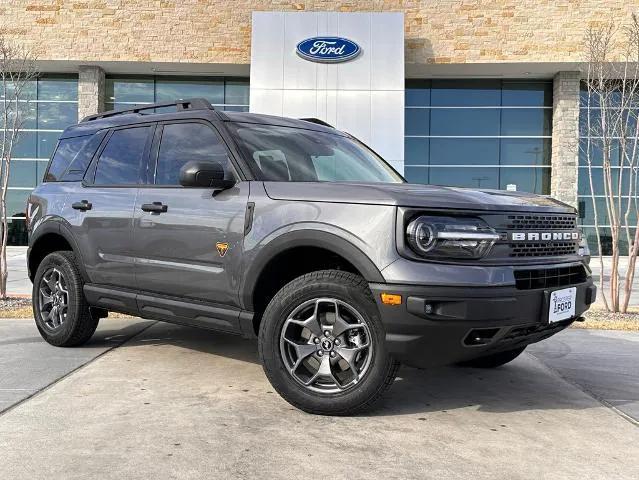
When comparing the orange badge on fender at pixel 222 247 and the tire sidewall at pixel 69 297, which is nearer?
the orange badge on fender at pixel 222 247

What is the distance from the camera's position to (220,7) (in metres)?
18.7

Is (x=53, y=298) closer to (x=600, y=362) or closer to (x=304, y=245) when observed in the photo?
(x=304, y=245)

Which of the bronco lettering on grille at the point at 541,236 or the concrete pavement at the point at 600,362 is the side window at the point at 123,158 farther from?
the concrete pavement at the point at 600,362

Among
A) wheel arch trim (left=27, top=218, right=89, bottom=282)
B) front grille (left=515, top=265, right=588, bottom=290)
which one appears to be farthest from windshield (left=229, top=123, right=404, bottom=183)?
wheel arch trim (left=27, top=218, right=89, bottom=282)

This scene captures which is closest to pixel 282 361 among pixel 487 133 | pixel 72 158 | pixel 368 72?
pixel 72 158

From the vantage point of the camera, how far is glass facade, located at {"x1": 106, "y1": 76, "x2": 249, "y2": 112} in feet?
67.9

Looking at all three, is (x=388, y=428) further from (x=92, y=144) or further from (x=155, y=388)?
(x=92, y=144)

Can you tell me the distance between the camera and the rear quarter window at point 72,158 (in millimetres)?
5047

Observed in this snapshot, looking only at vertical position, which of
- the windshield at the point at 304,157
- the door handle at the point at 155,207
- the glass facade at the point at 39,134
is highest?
the glass facade at the point at 39,134

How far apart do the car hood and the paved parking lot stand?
125 centimetres

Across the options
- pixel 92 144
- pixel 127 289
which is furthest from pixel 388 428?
pixel 92 144

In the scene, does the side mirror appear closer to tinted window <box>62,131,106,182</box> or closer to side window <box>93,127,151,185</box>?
side window <box>93,127,151,185</box>

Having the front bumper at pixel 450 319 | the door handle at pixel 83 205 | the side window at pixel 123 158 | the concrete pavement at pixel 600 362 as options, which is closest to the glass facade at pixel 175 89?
the side window at pixel 123 158

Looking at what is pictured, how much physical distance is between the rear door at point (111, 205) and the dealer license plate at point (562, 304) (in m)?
2.95
